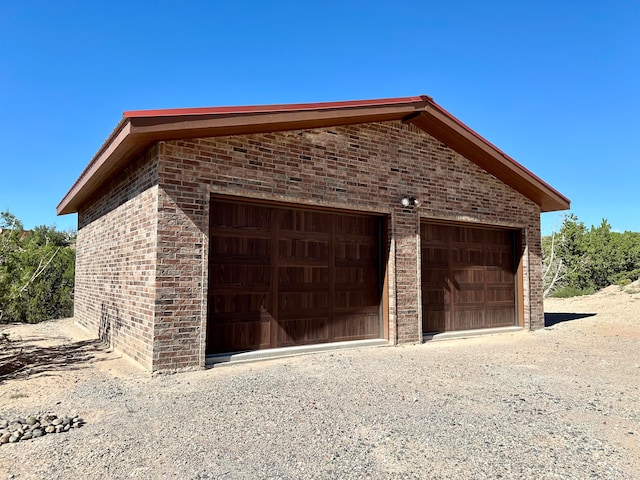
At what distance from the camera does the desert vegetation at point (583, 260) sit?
100ft

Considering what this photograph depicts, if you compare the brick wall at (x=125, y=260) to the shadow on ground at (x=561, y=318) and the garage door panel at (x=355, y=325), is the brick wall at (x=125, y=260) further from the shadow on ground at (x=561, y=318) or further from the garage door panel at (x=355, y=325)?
the shadow on ground at (x=561, y=318)

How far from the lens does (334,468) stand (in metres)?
3.20

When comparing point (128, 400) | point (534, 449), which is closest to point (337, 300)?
point (128, 400)

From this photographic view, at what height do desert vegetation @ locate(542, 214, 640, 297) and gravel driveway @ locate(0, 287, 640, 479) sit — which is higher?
desert vegetation @ locate(542, 214, 640, 297)

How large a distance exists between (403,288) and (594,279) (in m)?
29.1

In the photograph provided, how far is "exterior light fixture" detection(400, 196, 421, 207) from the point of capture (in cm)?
867

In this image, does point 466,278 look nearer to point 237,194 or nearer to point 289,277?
point 289,277

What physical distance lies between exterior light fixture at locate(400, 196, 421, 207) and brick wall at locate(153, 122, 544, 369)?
103 mm

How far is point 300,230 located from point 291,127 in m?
1.81

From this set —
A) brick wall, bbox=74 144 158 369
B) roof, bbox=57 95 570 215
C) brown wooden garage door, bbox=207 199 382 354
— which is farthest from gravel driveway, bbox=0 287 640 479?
roof, bbox=57 95 570 215

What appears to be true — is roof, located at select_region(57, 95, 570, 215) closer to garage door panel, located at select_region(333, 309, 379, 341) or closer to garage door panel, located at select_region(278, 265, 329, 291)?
garage door panel, located at select_region(278, 265, 329, 291)

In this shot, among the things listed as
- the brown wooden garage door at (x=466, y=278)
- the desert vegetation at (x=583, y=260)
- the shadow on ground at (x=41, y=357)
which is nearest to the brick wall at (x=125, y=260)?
the shadow on ground at (x=41, y=357)

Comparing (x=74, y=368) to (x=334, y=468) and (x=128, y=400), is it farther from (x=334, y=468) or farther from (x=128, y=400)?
(x=334, y=468)

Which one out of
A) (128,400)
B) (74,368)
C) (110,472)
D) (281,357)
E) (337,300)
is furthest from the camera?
(337,300)
